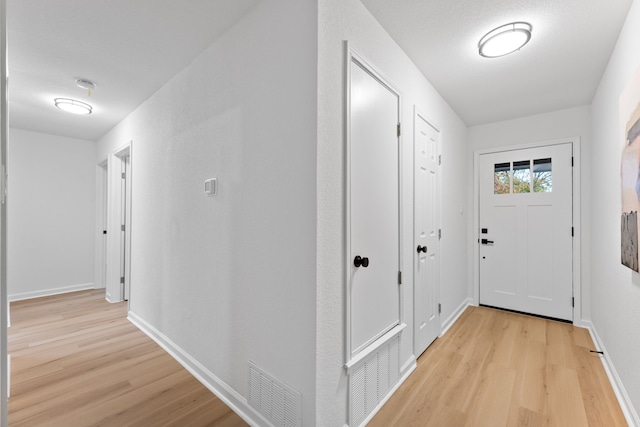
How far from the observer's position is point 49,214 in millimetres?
4406

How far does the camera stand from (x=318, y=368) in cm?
139

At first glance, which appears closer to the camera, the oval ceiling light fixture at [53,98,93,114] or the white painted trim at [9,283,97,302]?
the oval ceiling light fixture at [53,98,93,114]

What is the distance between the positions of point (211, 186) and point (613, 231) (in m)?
3.03

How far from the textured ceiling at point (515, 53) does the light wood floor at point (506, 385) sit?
8.11ft

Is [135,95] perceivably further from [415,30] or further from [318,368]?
[318,368]

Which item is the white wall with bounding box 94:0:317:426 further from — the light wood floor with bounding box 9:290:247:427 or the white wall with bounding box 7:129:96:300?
the white wall with bounding box 7:129:96:300

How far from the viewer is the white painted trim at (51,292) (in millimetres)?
4127

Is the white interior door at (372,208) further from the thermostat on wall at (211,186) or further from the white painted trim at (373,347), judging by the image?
the thermostat on wall at (211,186)

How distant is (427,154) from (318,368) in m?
2.06

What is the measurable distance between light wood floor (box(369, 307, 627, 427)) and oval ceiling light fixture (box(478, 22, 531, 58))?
7.96 ft

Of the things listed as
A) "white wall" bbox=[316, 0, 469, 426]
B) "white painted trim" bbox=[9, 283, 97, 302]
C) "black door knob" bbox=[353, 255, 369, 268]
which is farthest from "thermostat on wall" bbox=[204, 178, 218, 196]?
"white painted trim" bbox=[9, 283, 97, 302]

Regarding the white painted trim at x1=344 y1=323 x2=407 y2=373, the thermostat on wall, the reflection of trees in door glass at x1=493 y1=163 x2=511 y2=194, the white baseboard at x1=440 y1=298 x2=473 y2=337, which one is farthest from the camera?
the reflection of trees in door glass at x1=493 y1=163 x2=511 y2=194

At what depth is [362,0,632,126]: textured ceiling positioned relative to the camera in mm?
1746

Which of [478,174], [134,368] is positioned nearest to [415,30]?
[478,174]
